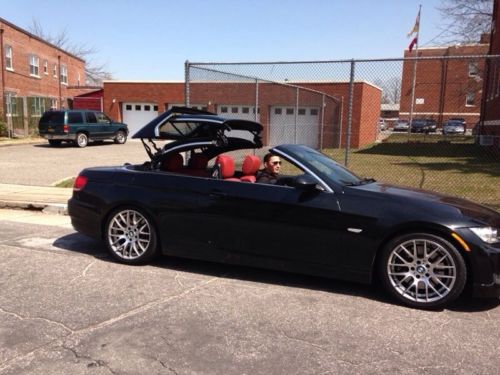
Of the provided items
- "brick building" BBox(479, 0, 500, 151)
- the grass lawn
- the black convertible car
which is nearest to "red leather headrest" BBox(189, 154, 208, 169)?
the black convertible car

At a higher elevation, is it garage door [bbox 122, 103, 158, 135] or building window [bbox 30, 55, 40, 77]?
building window [bbox 30, 55, 40, 77]

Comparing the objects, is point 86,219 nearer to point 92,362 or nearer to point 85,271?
point 85,271

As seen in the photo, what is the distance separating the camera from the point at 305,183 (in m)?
4.74

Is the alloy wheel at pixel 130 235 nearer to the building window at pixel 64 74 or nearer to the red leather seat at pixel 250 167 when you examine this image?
the red leather seat at pixel 250 167

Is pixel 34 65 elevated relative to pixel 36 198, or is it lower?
elevated

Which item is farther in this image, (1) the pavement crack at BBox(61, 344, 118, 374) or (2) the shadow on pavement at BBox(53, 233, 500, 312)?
(2) the shadow on pavement at BBox(53, 233, 500, 312)

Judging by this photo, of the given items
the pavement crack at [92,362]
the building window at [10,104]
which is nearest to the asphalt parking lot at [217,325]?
the pavement crack at [92,362]

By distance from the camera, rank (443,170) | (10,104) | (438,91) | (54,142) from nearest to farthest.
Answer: (443,170), (54,142), (10,104), (438,91)

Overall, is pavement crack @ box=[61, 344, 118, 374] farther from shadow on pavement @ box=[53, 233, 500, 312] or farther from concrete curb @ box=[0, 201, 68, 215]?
concrete curb @ box=[0, 201, 68, 215]

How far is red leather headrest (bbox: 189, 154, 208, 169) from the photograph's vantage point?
6.34 metres

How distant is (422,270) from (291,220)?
1.29 m

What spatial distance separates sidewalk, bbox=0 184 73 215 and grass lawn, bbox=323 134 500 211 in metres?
7.34

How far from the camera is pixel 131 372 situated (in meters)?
3.22

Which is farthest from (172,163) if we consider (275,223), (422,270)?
(422,270)
